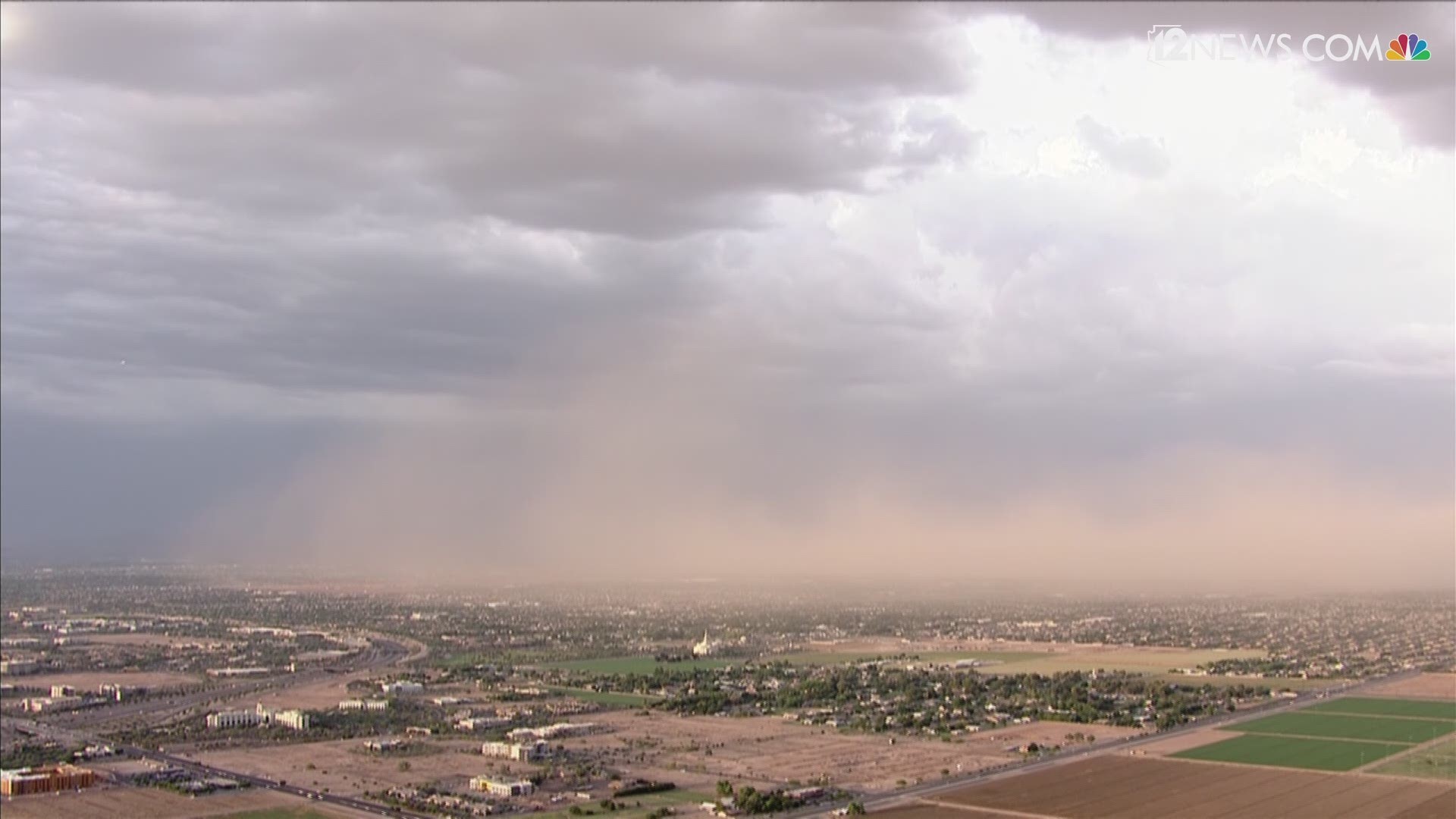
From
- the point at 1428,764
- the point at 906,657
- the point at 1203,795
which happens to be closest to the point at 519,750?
the point at 1203,795

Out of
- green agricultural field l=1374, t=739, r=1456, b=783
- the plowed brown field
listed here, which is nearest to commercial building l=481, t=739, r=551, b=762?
the plowed brown field

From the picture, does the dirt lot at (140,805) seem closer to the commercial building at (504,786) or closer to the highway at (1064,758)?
the commercial building at (504,786)

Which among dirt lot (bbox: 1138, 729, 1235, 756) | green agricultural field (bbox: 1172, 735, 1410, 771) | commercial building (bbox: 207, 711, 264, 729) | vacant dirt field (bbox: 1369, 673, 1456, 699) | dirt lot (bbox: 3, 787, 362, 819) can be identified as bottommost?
dirt lot (bbox: 1138, 729, 1235, 756)

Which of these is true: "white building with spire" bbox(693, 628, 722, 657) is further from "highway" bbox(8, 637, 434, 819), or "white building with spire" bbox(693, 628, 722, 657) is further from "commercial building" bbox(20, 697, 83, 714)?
"commercial building" bbox(20, 697, 83, 714)

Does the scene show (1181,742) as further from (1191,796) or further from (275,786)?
(275,786)

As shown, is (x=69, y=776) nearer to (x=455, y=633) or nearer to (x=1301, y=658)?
(x=455, y=633)

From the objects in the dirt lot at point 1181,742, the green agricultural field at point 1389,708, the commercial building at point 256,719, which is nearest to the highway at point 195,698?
the commercial building at point 256,719

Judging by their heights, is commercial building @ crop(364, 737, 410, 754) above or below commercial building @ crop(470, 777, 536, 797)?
above

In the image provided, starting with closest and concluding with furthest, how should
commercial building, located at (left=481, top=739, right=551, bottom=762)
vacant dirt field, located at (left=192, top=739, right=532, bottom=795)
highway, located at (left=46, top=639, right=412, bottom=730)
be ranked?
vacant dirt field, located at (left=192, top=739, right=532, bottom=795), commercial building, located at (left=481, top=739, right=551, bottom=762), highway, located at (left=46, top=639, right=412, bottom=730)

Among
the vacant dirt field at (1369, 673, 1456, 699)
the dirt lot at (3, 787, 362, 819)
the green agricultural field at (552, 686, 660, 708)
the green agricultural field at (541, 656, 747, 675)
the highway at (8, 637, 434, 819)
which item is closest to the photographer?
the dirt lot at (3, 787, 362, 819)

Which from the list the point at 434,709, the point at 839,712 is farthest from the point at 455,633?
the point at 839,712
